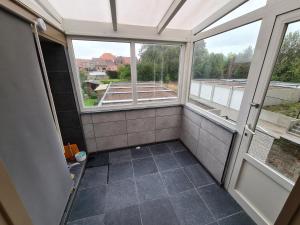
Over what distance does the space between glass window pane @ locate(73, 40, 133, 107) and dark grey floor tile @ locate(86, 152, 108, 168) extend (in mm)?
955

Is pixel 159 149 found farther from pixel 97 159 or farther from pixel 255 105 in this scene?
pixel 255 105

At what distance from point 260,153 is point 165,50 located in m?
2.14

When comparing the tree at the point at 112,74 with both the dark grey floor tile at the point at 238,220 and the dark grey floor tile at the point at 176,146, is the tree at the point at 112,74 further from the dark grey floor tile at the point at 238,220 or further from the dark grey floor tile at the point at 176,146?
the dark grey floor tile at the point at 238,220

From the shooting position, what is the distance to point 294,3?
101cm

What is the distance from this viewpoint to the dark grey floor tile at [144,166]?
2.17 metres

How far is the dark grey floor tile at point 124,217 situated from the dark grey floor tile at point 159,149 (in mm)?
1141

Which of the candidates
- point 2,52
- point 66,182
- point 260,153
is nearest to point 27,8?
point 2,52

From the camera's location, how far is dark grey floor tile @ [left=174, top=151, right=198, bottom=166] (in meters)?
2.38

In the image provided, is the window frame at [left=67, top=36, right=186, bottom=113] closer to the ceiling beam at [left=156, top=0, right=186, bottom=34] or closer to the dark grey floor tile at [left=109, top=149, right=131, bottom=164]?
the ceiling beam at [left=156, top=0, right=186, bottom=34]

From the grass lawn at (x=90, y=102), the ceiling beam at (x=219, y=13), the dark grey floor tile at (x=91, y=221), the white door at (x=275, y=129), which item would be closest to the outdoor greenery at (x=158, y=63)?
the ceiling beam at (x=219, y=13)

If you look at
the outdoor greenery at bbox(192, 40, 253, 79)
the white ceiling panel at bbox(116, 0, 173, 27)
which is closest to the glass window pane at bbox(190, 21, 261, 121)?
the outdoor greenery at bbox(192, 40, 253, 79)

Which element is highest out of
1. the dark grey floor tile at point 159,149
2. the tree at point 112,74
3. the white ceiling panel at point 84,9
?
the white ceiling panel at point 84,9

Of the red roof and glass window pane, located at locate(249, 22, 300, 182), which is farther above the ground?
the red roof

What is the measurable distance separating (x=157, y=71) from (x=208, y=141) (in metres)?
1.56
